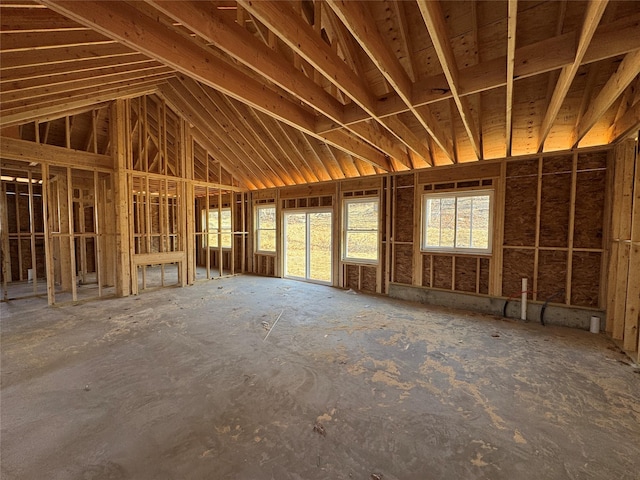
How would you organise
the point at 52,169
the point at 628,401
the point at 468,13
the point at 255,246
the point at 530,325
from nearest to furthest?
the point at 628,401
the point at 468,13
the point at 530,325
the point at 52,169
the point at 255,246

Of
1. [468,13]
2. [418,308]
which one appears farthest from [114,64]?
[418,308]

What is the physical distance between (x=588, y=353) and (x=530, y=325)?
1064 mm

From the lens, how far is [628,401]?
2.51 metres

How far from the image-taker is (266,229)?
30.0 ft

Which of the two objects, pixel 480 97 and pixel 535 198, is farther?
pixel 535 198

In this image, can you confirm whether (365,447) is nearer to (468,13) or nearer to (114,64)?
(468,13)

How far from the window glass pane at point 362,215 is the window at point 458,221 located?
1.24 meters

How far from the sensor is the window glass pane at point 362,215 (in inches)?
266

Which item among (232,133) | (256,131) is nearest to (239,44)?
(256,131)

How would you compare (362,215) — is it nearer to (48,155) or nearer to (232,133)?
(232,133)

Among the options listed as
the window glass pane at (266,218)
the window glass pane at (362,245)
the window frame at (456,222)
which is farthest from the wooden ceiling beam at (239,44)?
the window glass pane at (266,218)

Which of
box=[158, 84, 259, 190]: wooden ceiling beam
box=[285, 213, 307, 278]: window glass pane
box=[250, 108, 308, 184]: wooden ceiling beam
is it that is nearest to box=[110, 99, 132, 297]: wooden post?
box=[158, 84, 259, 190]: wooden ceiling beam

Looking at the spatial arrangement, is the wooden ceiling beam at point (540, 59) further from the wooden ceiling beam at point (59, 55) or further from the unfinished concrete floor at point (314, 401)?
the wooden ceiling beam at point (59, 55)

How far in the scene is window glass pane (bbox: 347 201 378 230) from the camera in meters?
6.75
